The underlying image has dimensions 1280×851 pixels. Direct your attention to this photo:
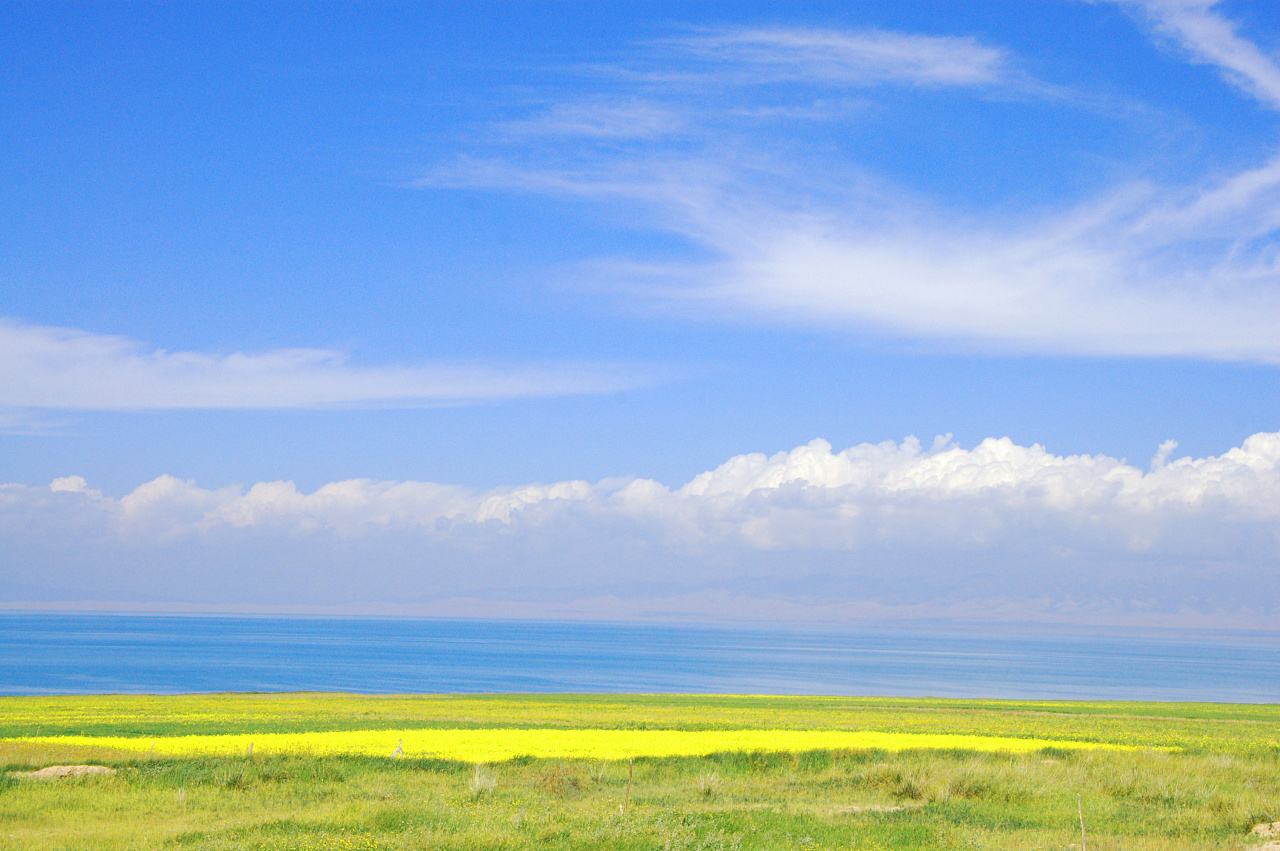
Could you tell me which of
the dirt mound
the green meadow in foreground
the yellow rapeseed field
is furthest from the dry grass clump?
the dirt mound

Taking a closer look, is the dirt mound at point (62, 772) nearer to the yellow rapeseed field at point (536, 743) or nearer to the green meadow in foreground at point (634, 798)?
the green meadow in foreground at point (634, 798)

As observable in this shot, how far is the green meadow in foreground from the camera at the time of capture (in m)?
19.9

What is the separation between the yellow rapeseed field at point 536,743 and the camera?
107 ft

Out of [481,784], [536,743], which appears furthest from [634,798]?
[536,743]

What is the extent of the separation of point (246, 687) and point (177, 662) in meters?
64.6

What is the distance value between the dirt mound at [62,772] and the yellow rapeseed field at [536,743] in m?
3.85

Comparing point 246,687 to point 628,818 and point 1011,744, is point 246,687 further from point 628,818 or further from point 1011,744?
point 628,818

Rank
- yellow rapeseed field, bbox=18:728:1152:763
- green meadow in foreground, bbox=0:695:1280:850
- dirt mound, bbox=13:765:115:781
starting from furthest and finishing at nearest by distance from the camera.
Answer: yellow rapeseed field, bbox=18:728:1152:763 → dirt mound, bbox=13:765:115:781 → green meadow in foreground, bbox=0:695:1280:850

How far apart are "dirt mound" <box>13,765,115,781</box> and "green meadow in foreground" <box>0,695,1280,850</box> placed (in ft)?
1.06

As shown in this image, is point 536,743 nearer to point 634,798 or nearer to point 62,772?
point 634,798

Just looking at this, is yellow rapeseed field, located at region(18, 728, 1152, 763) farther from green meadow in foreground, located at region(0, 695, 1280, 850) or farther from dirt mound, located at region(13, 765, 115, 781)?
dirt mound, located at region(13, 765, 115, 781)

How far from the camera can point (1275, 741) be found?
4666 cm

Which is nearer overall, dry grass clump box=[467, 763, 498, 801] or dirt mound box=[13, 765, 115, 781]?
dry grass clump box=[467, 763, 498, 801]

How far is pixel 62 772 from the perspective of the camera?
86.2 ft
